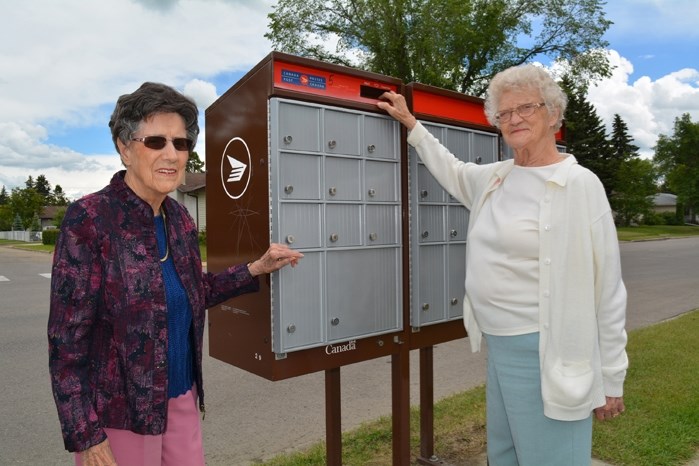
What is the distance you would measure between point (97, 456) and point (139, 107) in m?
1.09

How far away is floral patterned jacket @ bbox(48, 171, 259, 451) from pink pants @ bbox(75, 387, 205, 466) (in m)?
0.07

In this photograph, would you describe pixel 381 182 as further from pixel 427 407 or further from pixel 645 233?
pixel 645 233

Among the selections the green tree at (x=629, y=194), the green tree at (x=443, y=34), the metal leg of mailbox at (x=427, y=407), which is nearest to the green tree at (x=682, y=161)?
the green tree at (x=629, y=194)

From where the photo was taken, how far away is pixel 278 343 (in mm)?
2500

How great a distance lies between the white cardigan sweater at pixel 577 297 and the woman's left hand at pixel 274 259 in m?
1.00

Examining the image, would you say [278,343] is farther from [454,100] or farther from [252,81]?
[454,100]

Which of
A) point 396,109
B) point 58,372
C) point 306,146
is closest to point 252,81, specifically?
point 306,146

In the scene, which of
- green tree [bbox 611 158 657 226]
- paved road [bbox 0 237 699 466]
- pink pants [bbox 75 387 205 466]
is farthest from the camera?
green tree [bbox 611 158 657 226]

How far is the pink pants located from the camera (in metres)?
1.82

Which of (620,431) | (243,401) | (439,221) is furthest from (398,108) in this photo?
(243,401)

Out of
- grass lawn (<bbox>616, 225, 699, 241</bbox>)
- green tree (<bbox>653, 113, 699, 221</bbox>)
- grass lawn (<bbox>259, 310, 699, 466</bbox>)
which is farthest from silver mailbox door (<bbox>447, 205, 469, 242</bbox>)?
green tree (<bbox>653, 113, 699, 221</bbox>)

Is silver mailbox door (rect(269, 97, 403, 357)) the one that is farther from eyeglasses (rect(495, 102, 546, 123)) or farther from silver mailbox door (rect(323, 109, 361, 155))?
eyeglasses (rect(495, 102, 546, 123))

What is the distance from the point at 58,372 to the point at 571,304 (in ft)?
5.41

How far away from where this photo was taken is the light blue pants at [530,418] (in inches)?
80.7
